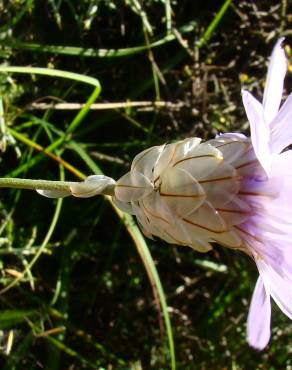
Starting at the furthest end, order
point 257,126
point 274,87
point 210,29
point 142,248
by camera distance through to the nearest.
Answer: point 210,29 < point 142,248 < point 274,87 < point 257,126

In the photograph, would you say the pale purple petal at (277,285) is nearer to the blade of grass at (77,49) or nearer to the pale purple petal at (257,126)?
the pale purple petal at (257,126)

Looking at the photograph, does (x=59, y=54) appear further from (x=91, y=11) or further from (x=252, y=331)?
(x=252, y=331)

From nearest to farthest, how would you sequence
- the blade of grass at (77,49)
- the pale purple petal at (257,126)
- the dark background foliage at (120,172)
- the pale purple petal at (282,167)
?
the pale purple petal at (257,126)
the pale purple petal at (282,167)
the blade of grass at (77,49)
the dark background foliage at (120,172)

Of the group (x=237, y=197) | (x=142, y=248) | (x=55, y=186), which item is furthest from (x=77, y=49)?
(x=237, y=197)

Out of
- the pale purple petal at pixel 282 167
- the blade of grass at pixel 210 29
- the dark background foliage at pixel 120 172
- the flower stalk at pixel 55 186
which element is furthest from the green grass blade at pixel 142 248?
the pale purple petal at pixel 282 167

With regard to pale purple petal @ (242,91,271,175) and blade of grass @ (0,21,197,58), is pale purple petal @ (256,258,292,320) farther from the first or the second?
blade of grass @ (0,21,197,58)

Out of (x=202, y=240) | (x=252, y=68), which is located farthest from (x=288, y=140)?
(x=252, y=68)

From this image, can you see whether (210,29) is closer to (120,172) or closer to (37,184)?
(120,172)
